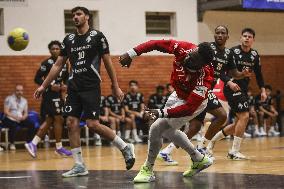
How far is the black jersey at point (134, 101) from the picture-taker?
21281 mm

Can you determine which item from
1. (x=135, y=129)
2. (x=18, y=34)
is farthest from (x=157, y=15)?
(x=18, y=34)

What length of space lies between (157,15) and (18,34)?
981cm

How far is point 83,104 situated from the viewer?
366 inches

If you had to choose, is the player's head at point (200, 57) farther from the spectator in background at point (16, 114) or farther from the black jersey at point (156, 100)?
the black jersey at point (156, 100)

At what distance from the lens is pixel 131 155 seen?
9242 millimetres

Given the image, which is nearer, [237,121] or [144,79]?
[237,121]

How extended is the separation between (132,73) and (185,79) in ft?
47.3

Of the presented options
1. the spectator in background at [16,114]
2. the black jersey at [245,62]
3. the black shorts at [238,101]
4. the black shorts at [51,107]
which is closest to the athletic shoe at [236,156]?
the black shorts at [238,101]

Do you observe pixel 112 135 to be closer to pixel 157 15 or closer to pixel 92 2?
pixel 92 2

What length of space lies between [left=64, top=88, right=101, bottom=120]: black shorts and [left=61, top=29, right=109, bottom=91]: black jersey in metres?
0.08

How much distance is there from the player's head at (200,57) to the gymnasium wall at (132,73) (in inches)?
515

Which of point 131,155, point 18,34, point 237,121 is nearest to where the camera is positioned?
point 131,155

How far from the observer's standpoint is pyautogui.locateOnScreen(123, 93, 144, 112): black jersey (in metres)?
21.3

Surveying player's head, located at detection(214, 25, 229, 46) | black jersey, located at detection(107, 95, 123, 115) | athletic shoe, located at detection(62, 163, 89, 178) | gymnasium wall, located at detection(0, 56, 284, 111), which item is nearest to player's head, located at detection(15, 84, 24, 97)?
gymnasium wall, located at detection(0, 56, 284, 111)
